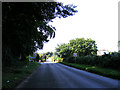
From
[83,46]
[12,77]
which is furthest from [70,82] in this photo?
[83,46]

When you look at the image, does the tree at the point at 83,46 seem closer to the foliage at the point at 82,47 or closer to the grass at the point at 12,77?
the foliage at the point at 82,47

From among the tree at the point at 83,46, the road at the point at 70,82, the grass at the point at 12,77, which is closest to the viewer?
the grass at the point at 12,77

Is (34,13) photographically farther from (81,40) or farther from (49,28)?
(81,40)

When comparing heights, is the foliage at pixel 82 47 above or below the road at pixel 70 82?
above

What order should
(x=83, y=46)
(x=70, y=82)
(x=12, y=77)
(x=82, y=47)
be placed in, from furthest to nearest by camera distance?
(x=82, y=47) < (x=83, y=46) < (x=12, y=77) < (x=70, y=82)

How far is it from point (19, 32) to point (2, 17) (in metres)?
1.64

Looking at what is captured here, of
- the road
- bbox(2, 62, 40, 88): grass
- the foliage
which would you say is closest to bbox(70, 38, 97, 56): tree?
the foliage

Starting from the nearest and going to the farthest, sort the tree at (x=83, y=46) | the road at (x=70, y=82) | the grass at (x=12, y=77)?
the grass at (x=12, y=77), the road at (x=70, y=82), the tree at (x=83, y=46)

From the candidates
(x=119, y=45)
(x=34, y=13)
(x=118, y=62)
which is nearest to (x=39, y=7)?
(x=34, y=13)

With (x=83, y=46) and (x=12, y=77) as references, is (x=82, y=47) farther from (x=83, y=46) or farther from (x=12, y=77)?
(x=12, y=77)

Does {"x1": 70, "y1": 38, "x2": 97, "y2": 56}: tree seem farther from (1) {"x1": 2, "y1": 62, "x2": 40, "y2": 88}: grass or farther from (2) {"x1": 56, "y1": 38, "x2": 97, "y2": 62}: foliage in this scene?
(1) {"x1": 2, "y1": 62, "x2": 40, "y2": 88}: grass

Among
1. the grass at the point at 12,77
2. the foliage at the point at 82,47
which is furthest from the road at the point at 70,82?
the foliage at the point at 82,47

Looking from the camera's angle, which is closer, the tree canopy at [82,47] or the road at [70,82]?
the road at [70,82]

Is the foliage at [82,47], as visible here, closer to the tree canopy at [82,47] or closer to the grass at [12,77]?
the tree canopy at [82,47]
